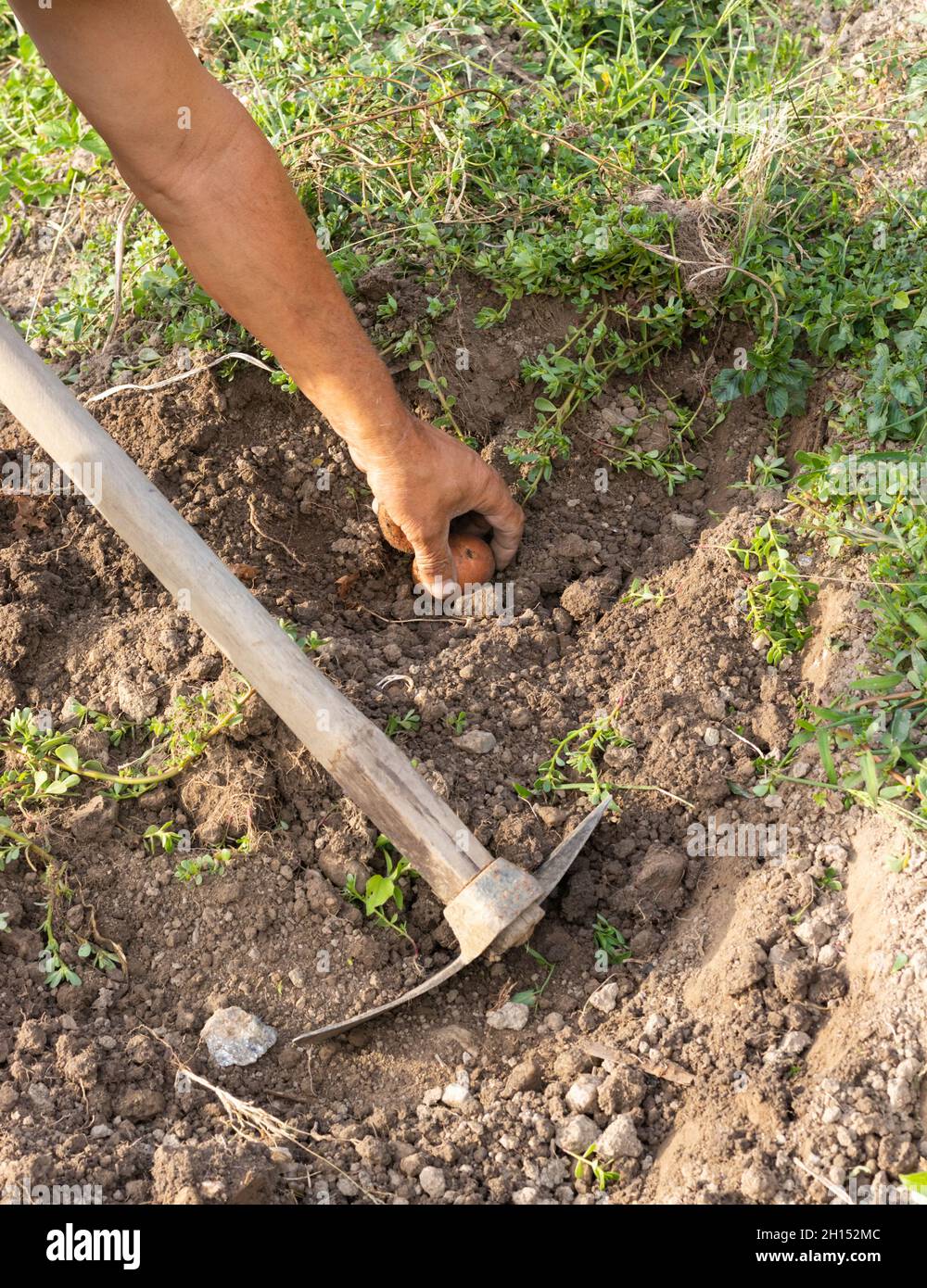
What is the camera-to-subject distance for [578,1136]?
2.20 meters

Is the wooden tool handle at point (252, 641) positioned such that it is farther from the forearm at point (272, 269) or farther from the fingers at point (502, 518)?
the fingers at point (502, 518)

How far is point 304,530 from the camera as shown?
3227mm

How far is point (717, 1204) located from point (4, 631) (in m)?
2.03

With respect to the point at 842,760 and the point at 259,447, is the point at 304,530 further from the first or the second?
the point at 842,760

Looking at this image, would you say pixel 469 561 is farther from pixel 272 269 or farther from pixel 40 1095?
pixel 40 1095

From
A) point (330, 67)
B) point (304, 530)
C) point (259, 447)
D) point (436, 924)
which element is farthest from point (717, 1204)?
point (330, 67)

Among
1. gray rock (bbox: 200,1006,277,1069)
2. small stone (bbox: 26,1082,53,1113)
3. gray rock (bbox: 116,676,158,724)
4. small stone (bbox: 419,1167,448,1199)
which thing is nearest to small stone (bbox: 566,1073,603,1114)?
small stone (bbox: 419,1167,448,1199)

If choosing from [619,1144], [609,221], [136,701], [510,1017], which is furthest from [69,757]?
[609,221]

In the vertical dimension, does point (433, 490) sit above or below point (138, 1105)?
above

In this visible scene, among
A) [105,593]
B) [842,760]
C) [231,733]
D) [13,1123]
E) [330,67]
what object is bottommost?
[842,760]

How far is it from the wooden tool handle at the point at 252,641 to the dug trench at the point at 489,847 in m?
0.17

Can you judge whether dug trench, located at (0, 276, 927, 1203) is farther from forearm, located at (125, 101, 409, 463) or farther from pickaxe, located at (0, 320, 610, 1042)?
forearm, located at (125, 101, 409, 463)

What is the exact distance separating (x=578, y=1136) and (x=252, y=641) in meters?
1.18

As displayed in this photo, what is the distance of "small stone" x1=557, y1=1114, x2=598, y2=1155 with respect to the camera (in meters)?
2.20
